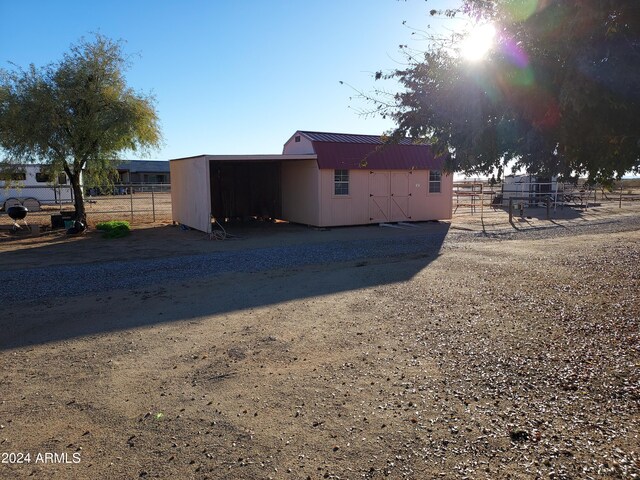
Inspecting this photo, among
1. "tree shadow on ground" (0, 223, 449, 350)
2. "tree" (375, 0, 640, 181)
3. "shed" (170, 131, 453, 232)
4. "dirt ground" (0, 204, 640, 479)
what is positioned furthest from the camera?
"shed" (170, 131, 453, 232)

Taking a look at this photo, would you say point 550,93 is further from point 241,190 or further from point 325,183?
point 241,190

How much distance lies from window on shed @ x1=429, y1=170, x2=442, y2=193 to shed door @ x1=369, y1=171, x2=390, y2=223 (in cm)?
248

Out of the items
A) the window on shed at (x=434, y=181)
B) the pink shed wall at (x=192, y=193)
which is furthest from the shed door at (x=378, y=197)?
the pink shed wall at (x=192, y=193)

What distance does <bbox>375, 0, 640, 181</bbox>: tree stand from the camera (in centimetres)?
414

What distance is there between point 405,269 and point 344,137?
1168 cm

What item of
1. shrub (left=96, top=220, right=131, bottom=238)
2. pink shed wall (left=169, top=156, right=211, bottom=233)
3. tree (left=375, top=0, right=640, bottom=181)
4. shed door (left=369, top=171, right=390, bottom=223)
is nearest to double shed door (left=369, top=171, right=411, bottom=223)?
shed door (left=369, top=171, right=390, bottom=223)

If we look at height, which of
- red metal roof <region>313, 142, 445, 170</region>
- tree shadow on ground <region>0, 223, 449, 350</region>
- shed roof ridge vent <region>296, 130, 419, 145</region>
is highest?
shed roof ridge vent <region>296, 130, 419, 145</region>

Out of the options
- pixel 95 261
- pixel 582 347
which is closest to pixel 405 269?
pixel 582 347

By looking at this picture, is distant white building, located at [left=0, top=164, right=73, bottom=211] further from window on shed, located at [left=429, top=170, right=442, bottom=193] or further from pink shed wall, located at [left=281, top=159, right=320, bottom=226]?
window on shed, located at [left=429, top=170, right=442, bottom=193]

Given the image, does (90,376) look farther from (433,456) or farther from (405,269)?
(405,269)

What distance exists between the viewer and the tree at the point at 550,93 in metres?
4.14

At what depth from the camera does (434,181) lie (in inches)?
874

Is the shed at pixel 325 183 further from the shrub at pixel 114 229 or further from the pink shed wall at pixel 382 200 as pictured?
the shrub at pixel 114 229

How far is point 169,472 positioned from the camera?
3.28 m
